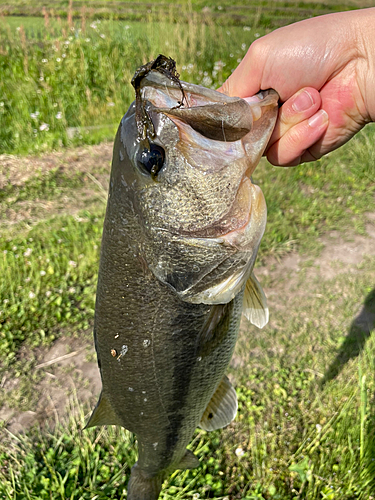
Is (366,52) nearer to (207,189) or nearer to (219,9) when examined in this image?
(207,189)

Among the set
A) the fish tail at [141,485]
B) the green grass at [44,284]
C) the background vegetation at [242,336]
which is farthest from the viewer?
the green grass at [44,284]

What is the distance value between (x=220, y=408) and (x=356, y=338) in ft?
6.92

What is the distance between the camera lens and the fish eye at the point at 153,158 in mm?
1237

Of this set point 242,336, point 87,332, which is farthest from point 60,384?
point 242,336

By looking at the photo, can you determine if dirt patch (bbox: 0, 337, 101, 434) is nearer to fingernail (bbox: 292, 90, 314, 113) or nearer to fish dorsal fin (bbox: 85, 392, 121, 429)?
fish dorsal fin (bbox: 85, 392, 121, 429)

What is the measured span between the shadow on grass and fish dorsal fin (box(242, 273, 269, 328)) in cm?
181

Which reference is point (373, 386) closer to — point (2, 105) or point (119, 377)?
point (119, 377)

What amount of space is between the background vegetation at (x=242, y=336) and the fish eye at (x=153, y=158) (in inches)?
70.3

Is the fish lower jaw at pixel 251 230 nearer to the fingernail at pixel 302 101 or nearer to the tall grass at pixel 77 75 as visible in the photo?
the fingernail at pixel 302 101

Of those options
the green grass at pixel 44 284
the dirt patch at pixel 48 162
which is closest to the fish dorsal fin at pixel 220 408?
the green grass at pixel 44 284

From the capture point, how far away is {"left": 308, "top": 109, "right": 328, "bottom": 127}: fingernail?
5.44ft

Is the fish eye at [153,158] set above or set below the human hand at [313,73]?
below

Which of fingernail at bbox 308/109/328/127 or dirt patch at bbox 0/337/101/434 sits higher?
fingernail at bbox 308/109/328/127

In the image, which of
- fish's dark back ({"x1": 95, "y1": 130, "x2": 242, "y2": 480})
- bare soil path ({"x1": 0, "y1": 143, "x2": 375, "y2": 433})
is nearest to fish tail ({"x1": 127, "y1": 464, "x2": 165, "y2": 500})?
fish's dark back ({"x1": 95, "y1": 130, "x2": 242, "y2": 480})
